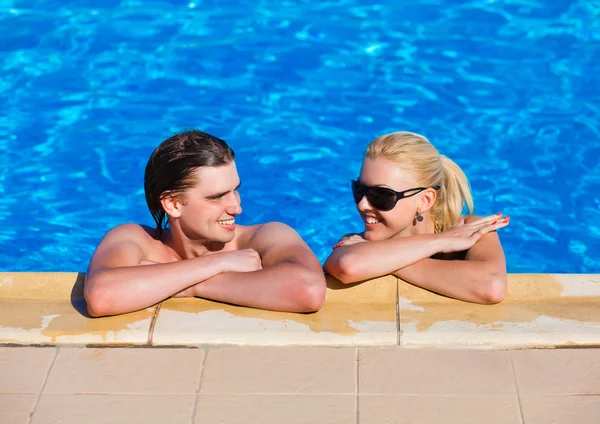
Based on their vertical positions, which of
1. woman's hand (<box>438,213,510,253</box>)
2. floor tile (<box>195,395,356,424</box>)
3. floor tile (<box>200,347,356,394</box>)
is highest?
woman's hand (<box>438,213,510,253</box>)

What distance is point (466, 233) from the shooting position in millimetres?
4344

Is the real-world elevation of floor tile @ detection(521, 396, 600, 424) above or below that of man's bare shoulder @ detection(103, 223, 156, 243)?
above

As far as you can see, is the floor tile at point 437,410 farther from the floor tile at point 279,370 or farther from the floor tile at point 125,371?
the floor tile at point 125,371

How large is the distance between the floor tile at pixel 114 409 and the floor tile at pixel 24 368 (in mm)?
128

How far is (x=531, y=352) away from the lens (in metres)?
3.78

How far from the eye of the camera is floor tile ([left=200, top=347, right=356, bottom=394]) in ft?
11.8

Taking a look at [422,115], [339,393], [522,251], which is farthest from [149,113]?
[339,393]

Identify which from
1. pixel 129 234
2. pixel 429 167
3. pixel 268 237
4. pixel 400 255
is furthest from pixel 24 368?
pixel 429 167

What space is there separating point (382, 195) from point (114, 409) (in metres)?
1.74

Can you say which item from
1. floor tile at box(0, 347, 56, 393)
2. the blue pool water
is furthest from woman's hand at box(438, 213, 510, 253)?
the blue pool water

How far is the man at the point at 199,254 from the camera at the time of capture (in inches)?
157

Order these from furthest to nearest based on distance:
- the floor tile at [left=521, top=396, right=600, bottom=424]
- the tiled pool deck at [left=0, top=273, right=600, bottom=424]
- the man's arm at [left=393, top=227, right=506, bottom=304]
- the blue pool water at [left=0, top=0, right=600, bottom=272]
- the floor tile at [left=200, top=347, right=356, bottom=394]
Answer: the blue pool water at [left=0, top=0, right=600, bottom=272], the man's arm at [left=393, top=227, right=506, bottom=304], the floor tile at [left=200, top=347, right=356, bottom=394], the tiled pool deck at [left=0, top=273, right=600, bottom=424], the floor tile at [left=521, top=396, right=600, bottom=424]

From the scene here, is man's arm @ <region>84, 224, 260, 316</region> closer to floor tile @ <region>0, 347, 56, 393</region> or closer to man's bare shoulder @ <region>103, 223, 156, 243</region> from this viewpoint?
man's bare shoulder @ <region>103, 223, 156, 243</region>

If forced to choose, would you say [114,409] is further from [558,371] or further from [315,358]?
[558,371]
